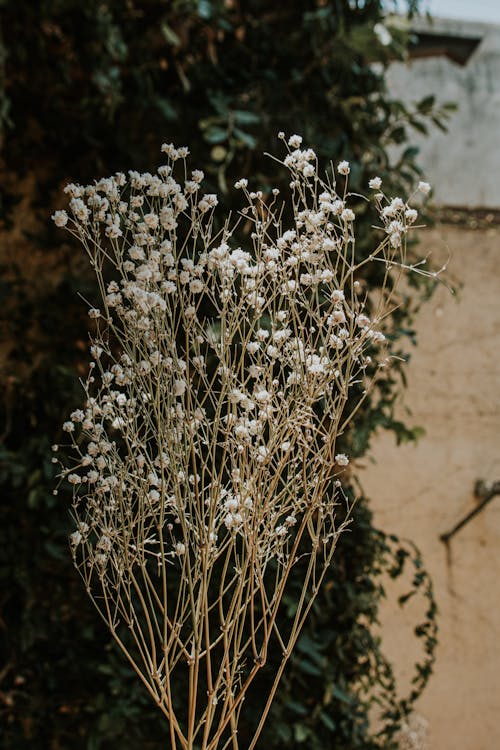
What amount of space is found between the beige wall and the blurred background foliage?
13.8 inches

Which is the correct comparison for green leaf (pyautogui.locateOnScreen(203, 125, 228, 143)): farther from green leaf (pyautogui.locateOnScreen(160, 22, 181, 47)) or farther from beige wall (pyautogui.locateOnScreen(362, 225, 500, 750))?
beige wall (pyautogui.locateOnScreen(362, 225, 500, 750))

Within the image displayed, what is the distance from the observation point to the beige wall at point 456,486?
2.73 metres

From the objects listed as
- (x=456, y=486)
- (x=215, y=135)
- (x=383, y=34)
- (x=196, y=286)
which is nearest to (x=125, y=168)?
(x=215, y=135)

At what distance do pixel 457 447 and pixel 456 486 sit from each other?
5.8 inches

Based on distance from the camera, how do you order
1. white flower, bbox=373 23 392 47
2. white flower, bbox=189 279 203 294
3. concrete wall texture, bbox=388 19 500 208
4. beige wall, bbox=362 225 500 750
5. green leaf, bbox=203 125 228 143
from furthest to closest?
1. concrete wall texture, bbox=388 19 500 208
2. beige wall, bbox=362 225 500 750
3. white flower, bbox=373 23 392 47
4. green leaf, bbox=203 125 228 143
5. white flower, bbox=189 279 203 294

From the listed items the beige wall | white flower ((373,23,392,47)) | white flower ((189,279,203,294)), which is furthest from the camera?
the beige wall

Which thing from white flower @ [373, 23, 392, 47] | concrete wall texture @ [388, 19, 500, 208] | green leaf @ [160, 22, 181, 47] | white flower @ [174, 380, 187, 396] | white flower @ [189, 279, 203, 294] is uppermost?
concrete wall texture @ [388, 19, 500, 208]

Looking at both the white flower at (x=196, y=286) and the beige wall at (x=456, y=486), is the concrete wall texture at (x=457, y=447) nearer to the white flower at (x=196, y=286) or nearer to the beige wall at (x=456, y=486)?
the beige wall at (x=456, y=486)

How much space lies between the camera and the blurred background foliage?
207 centimetres

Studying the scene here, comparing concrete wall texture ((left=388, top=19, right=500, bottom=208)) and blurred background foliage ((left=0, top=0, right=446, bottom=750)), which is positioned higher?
concrete wall texture ((left=388, top=19, right=500, bottom=208))

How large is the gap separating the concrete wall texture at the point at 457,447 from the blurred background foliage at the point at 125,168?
360 millimetres

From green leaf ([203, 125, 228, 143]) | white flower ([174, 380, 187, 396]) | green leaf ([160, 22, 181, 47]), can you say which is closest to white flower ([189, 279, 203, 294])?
white flower ([174, 380, 187, 396])

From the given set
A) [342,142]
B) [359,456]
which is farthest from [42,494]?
[342,142]

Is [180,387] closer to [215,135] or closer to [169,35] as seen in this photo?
[215,135]
